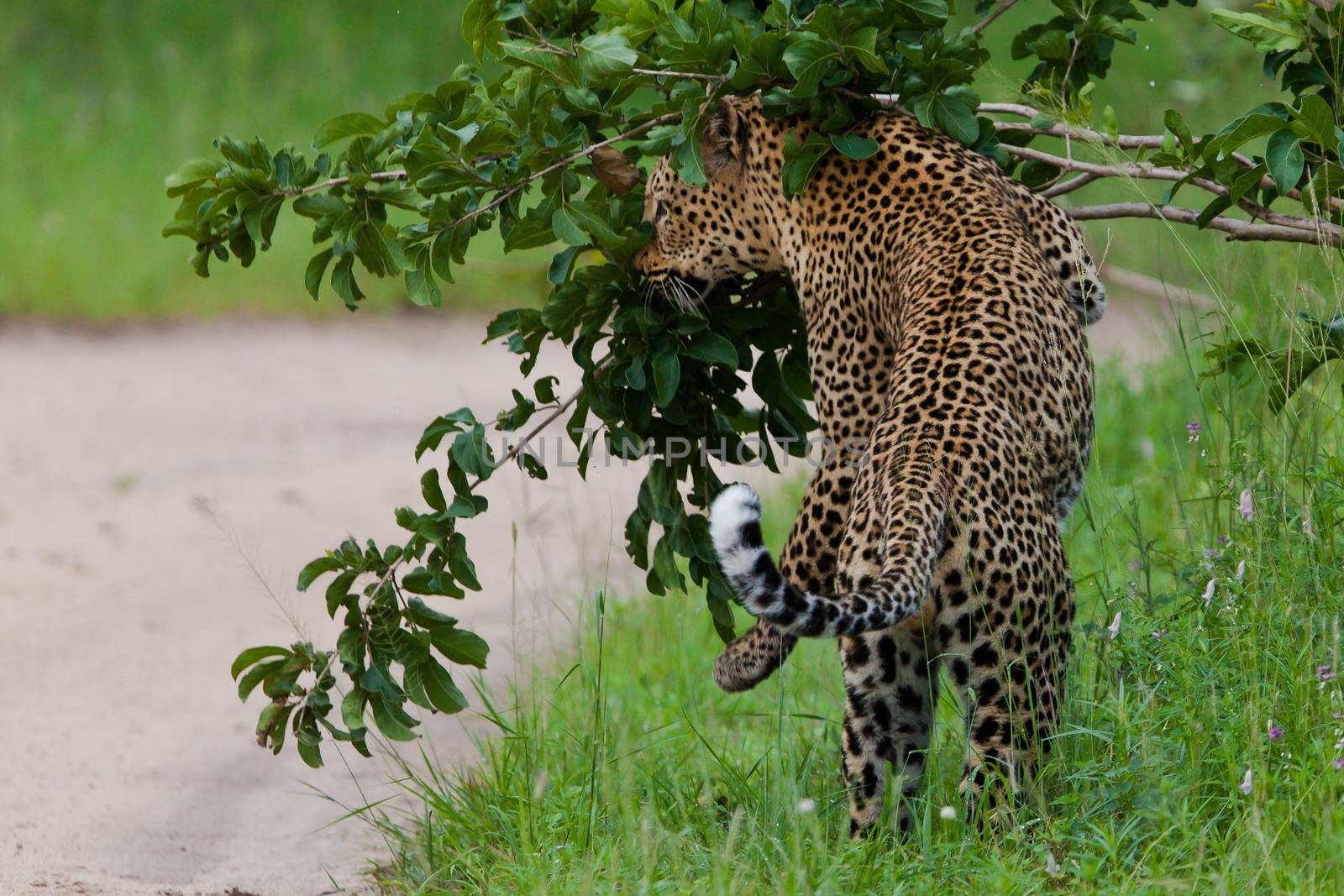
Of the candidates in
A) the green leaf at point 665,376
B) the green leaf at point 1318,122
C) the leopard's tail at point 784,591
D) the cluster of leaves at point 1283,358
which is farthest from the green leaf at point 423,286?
the green leaf at point 1318,122

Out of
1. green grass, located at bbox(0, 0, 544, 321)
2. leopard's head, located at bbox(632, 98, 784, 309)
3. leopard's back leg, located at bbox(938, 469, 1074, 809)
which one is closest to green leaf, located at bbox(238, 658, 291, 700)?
leopard's head, located at bbox(632, 98, 784, 309)

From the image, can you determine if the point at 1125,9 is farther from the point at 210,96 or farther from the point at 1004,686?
the point at 210,96

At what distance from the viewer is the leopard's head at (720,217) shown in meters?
4.37

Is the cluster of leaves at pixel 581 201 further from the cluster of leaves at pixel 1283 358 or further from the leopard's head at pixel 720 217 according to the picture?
the cluster of leaves at pixel 1283 358

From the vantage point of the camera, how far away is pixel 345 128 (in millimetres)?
4035

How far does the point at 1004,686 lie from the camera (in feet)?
10.6

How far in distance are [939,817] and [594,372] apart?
1.44m

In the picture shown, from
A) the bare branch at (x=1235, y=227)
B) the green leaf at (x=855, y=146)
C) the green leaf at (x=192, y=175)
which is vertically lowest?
the bare branch at (x=1235, y=227)

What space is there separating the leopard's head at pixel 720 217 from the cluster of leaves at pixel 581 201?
0.07 m

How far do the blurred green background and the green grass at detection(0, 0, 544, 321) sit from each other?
0.7 inches

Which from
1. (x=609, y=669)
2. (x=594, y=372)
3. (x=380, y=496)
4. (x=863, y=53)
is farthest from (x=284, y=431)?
(x=863, y=53)

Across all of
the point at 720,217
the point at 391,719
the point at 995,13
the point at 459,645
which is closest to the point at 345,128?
the point at 720,217

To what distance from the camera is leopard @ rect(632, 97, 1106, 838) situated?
10.5ft

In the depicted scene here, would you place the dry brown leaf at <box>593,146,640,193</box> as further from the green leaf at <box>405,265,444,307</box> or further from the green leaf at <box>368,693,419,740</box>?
the green leaf at <box>368,693,419,740</box>
